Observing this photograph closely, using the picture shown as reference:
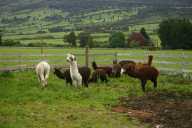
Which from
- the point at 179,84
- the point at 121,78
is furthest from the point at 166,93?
the point at 121,78

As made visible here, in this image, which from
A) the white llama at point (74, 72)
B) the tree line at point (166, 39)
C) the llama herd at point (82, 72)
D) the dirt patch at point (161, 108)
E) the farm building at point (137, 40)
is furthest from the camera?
the farm building at point (137, 40)

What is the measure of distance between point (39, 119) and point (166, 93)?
6.38 meters

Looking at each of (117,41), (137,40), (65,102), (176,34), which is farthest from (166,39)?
(65,102)

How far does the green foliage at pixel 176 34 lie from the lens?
62562 millimetres

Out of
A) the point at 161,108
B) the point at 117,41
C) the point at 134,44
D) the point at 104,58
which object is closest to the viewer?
the point at 161,108

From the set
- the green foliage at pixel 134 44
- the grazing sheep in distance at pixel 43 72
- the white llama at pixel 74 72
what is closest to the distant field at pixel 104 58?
the white llama at pixel 74 72

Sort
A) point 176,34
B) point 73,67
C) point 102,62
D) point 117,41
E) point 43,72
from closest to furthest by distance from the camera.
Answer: point 73,67 → point 43,72 → point 102,62 → point 176,34 → point 117,41

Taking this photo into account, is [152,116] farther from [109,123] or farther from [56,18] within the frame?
[56,18]

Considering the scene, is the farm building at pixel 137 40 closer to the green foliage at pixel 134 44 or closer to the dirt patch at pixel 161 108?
the green foliage at pixel 134 44

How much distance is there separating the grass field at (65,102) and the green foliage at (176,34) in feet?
142

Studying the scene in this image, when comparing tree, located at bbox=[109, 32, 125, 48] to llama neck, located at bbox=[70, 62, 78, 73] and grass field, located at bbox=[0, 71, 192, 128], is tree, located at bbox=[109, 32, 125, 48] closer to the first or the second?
grass field, located at bbox=[0, 71, 192, 128]

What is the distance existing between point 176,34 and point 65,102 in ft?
170

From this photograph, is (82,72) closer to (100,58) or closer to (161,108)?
(161,108)

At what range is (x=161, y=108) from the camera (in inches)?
523
